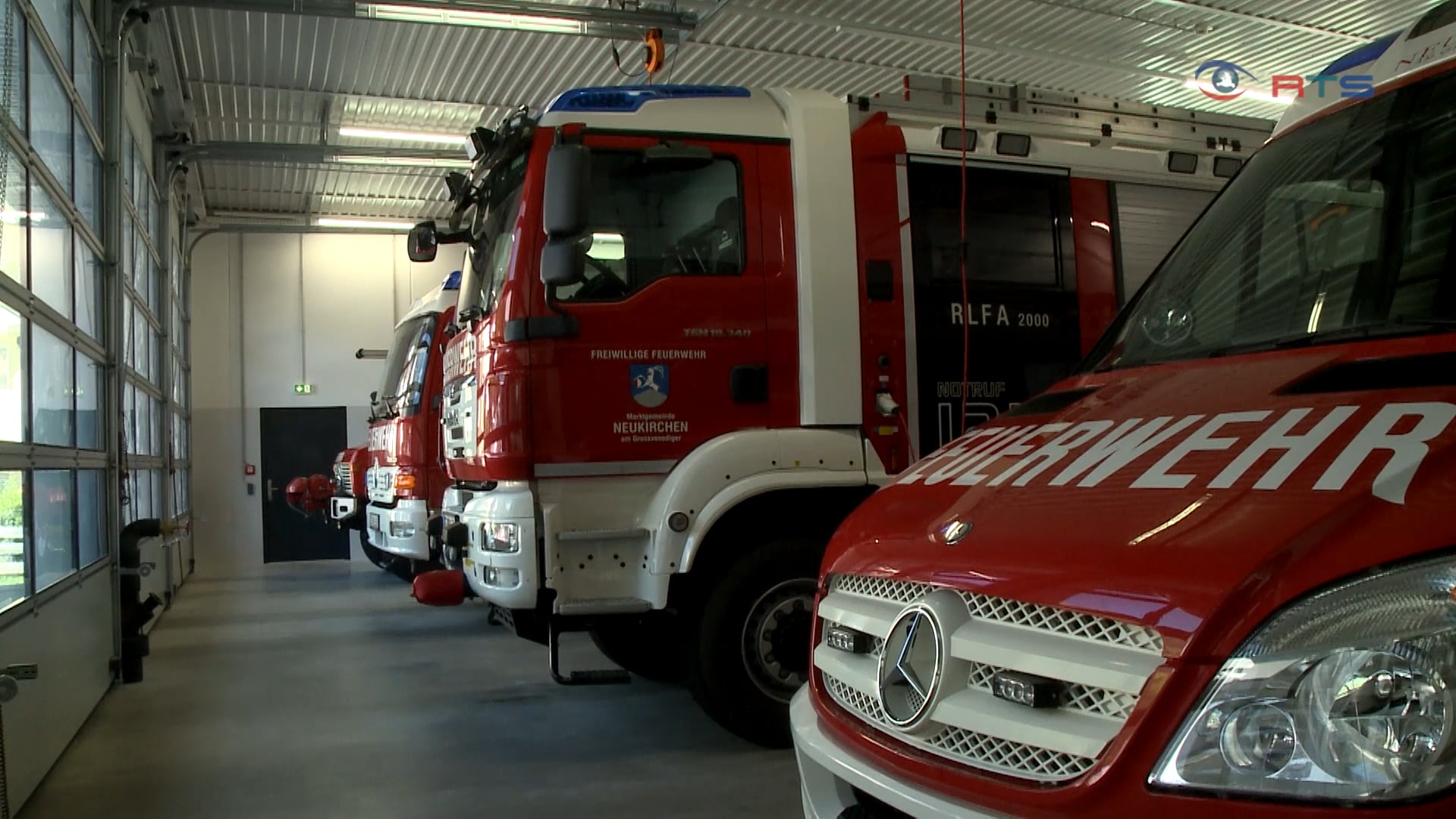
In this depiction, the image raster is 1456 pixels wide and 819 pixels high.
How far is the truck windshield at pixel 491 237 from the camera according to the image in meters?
4.62

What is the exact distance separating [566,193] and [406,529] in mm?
5155

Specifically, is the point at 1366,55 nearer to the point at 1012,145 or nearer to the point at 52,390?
the point at 1012,145

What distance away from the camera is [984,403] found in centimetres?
492

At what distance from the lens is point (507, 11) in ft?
28.0

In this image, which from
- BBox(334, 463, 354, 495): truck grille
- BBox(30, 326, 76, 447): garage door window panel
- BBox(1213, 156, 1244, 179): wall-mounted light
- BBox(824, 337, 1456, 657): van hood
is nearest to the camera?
BBox(824, 337, 1456, 657): van hood

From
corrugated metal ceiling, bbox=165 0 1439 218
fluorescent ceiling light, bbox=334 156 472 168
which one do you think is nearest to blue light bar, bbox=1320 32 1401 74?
corrugated metal ceiling, bbox=165 0 1439 218

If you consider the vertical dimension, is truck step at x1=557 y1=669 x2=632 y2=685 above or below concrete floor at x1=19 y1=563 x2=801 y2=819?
above

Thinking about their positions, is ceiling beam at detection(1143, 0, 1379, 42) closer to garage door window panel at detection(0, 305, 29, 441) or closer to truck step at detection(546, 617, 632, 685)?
truck step at detection(546, 617, 632, 685)

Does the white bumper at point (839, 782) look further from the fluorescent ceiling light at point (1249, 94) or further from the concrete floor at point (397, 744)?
the fluorescent ceiling light at point (1249, 94)

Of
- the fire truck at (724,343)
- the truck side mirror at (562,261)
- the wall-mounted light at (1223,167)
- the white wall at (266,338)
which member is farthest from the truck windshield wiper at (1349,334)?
the white wall at (266,338)

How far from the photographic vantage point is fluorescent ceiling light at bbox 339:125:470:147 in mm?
11969

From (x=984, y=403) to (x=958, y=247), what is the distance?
27.9 inches

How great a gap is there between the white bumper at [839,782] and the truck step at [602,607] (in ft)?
6.39

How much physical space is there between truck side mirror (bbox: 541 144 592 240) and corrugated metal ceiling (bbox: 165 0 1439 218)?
17.4ft
